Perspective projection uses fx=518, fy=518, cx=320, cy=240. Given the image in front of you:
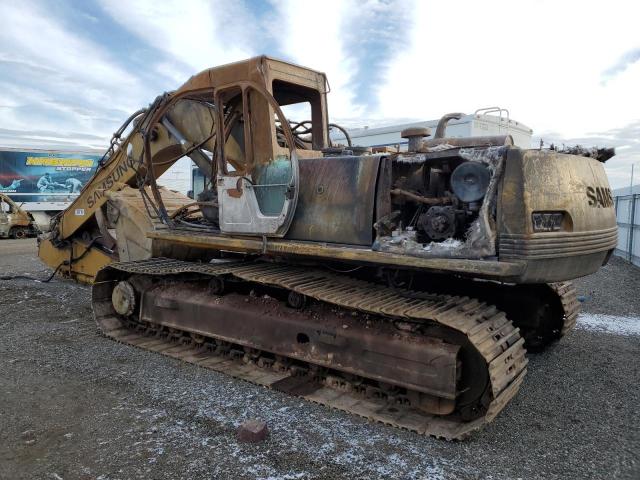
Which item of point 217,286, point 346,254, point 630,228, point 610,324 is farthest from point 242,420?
point 630,228

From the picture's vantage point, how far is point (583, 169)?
3.83 metres

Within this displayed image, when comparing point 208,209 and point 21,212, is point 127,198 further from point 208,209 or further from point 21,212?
point 21,212

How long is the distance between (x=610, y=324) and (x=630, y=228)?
784cm

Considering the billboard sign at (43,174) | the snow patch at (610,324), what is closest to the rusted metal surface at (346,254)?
the snow patch at (610,324)


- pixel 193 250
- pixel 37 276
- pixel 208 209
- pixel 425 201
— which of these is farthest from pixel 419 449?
pixel 37 276

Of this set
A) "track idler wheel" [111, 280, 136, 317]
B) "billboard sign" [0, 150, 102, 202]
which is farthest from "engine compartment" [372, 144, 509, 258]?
"billboard sign" [0, 150, 102, 202]

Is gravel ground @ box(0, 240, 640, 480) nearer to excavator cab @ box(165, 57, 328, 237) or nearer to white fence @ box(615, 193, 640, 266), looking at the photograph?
excavator cab @ box(165, 57, 328, 237)

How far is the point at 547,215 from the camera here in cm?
352

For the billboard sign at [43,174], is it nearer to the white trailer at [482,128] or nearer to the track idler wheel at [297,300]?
the white trailer at [482,128]

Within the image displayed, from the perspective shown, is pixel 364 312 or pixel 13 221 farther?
pixel 13 221

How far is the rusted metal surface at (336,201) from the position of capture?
13.4 ft

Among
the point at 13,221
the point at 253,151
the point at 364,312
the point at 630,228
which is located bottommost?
the point at 630,228

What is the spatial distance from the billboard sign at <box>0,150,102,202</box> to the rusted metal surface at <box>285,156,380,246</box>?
18.1 metres

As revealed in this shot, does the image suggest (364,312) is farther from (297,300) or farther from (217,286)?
(217,286)
